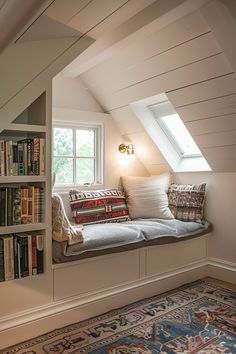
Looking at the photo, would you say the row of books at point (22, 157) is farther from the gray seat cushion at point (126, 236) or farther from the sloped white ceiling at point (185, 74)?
the sloped white ceiling at point (185, 74)

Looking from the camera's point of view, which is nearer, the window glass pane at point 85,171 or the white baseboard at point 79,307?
the white baseboard at point 79,307

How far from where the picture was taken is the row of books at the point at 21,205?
6.01 feet

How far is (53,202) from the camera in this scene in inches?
79.9

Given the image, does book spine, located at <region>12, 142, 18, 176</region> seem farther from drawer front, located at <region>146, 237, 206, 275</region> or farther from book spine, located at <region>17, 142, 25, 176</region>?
drawer front, located at <region>146, 237, 206, 275</region>

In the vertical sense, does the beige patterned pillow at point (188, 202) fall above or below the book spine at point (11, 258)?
above

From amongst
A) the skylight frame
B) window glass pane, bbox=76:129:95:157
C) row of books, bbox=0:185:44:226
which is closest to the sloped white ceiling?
the skylight frame

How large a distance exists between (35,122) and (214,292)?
6.48 feet

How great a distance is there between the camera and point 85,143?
317 centimetres

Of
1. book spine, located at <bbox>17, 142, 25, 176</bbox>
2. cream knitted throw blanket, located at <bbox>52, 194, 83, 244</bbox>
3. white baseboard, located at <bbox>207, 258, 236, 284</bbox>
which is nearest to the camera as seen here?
book spine, located at <bbox>17, 142, 25, 176</bbox>

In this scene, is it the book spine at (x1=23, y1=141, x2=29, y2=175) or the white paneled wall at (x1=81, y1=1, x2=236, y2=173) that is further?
the white paneled wall at (x1=81, y1=1, x2=236, y2=173)

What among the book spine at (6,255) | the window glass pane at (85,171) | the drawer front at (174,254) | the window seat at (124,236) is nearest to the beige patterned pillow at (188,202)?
the window seat at (124,236)

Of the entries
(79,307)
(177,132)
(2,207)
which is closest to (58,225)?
(2,207)

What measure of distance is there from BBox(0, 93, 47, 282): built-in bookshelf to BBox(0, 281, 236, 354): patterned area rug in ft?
1.44

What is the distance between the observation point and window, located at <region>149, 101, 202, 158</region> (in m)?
3.08
